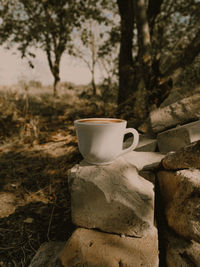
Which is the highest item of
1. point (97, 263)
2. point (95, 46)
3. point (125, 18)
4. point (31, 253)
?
point (95, 46)

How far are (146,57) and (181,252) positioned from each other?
2.22m

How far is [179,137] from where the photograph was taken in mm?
1325

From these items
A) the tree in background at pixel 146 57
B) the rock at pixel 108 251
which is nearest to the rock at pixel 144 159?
the rock at pixel 108 251

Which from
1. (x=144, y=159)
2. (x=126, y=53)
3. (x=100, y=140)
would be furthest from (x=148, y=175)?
(x=126, y=53)

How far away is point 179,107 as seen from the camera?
1483 mm

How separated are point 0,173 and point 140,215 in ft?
6.29

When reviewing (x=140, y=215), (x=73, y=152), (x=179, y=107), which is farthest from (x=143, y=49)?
(x=140, y=215)

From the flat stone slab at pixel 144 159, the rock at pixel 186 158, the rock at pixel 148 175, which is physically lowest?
the rock at pixel 148 175

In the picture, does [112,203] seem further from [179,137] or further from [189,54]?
[189,54]

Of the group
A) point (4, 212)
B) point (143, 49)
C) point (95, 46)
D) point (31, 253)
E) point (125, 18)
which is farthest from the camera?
point (95, 46)

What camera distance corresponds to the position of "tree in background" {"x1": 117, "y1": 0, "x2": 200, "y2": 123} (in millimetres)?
2469

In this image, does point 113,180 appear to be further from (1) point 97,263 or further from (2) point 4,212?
(2) point 4,212

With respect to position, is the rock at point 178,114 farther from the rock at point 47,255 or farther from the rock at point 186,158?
the rock at point 47,255

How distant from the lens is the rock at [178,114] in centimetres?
146
